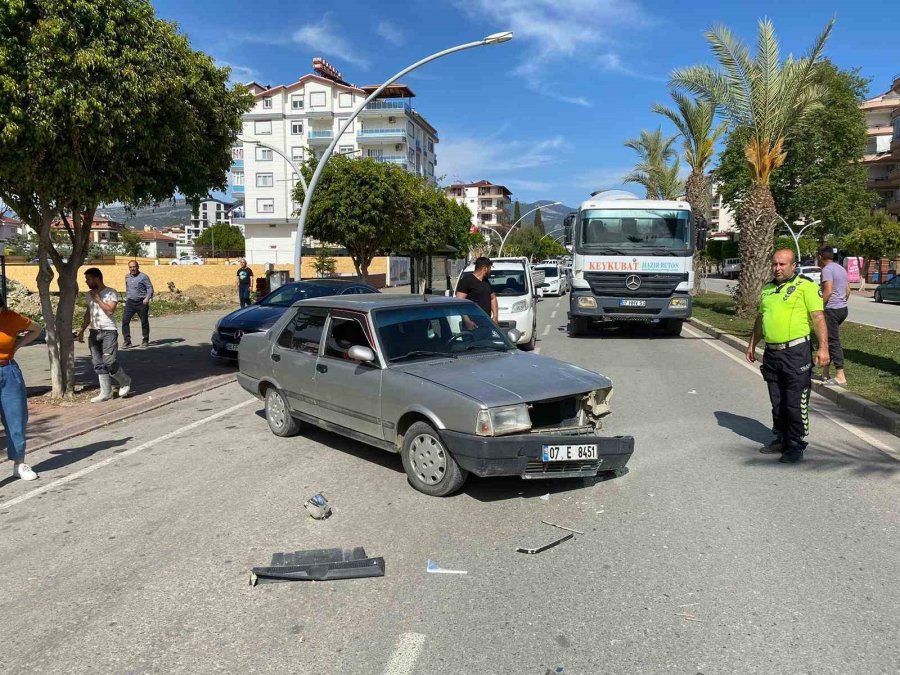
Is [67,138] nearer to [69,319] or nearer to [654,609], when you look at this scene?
[69,319]

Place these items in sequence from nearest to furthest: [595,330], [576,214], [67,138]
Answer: [67,138], [576,214], [595,330]

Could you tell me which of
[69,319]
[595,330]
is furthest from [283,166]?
[69,319]

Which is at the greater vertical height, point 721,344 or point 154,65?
point 154,65

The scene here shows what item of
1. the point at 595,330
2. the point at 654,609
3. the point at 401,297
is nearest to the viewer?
the point at 654,609

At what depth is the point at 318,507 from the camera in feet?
16.1

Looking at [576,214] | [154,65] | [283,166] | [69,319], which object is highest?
[283,166]

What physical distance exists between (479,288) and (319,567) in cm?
648

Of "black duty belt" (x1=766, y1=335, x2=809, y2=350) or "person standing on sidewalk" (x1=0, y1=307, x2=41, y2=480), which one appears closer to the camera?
"person standing on sidewalk" (x1=0, y1=307, x2=41, y2=480)

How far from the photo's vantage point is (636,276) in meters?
15.7

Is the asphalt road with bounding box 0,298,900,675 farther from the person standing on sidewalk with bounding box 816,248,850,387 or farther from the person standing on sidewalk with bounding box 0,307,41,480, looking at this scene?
the person standing on sidewalk with bounding box 816,248,850,387

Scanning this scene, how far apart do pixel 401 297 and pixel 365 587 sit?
11.2 ft

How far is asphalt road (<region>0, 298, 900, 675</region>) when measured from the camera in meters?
3.21

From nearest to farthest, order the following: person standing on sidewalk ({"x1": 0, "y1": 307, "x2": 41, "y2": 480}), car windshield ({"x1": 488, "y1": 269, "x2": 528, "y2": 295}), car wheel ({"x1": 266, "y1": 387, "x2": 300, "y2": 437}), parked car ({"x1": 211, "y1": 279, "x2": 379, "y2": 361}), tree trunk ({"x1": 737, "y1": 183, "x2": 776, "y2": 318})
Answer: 1. person standing on sidewalk ({"x1": 0, "y1": 307, "x2": 41, "y2": 480})
2. car wheel ({"x1": 266, "y1": 387, "x2": 300, "y2": 437})
3. parked car ({"x1": 211, "y1": 279, "x2": 379, "y2": 361})
4. car windshield ({"x1": 488, "y1": 269, "x2": 528, "y2": 295})
5. tree trunk ({"x1": 737, "y1": 183, "x2": 776, "y2": 318})

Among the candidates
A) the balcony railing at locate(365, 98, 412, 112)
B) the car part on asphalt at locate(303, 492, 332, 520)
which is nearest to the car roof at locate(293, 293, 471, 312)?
the car part on asphalt at locate(303, 492, 332, 520)
